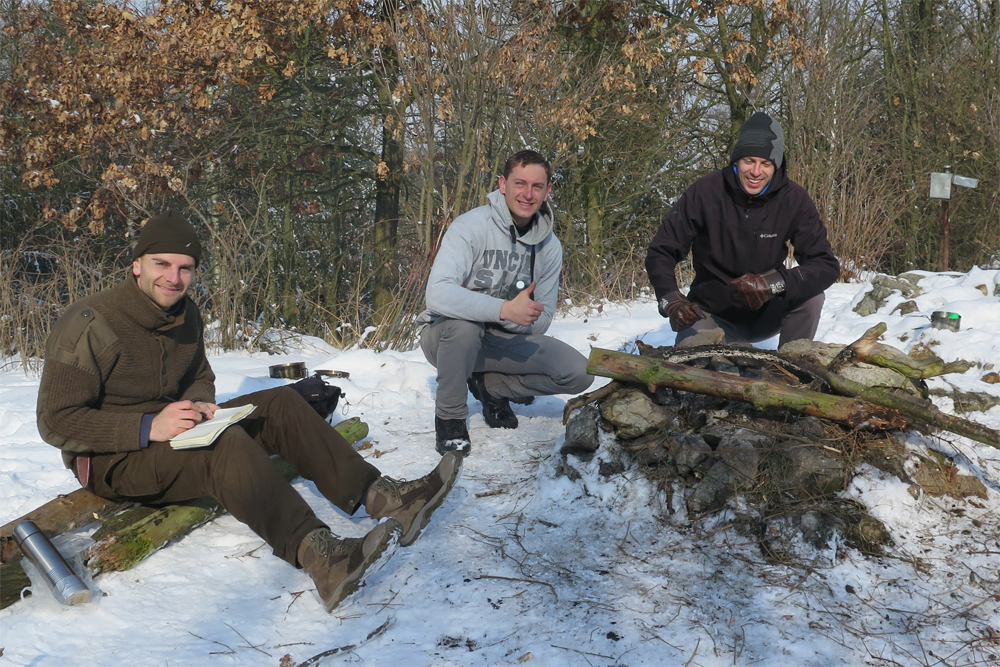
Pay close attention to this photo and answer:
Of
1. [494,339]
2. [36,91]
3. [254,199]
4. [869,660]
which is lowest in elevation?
[869,660]

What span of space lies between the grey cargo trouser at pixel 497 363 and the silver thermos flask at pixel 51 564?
1.92m

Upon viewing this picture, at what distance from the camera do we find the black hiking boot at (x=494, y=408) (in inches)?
176

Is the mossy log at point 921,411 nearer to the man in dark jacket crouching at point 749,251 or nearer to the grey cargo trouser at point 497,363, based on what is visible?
the man in dark jacket crouching at point 749,251

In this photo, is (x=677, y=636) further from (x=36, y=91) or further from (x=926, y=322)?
(x=36, y=91)

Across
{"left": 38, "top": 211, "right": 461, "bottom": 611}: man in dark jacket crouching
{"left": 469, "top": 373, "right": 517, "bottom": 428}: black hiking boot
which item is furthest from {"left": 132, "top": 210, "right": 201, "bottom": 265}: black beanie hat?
{"left": 469, "top": 373, "right": 517, "bottom": 428}: black hiking boot

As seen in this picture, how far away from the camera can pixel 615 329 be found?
663 cm

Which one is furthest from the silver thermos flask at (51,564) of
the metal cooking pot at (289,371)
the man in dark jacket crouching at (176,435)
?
the metal cooking pot at (289,371)

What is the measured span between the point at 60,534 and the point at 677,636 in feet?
7.34

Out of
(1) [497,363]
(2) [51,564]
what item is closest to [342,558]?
(2) [51,564]

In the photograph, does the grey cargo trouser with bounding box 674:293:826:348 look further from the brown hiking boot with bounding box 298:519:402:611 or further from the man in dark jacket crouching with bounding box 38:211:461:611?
the brown hiking boot with bounding box 298:519:402:611

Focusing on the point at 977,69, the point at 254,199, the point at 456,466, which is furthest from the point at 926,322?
the point at 254,199

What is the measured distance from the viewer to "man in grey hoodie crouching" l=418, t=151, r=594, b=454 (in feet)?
13.2

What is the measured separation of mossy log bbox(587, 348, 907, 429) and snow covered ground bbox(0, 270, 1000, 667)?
27 centimetres

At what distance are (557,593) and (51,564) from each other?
169 centimetres
